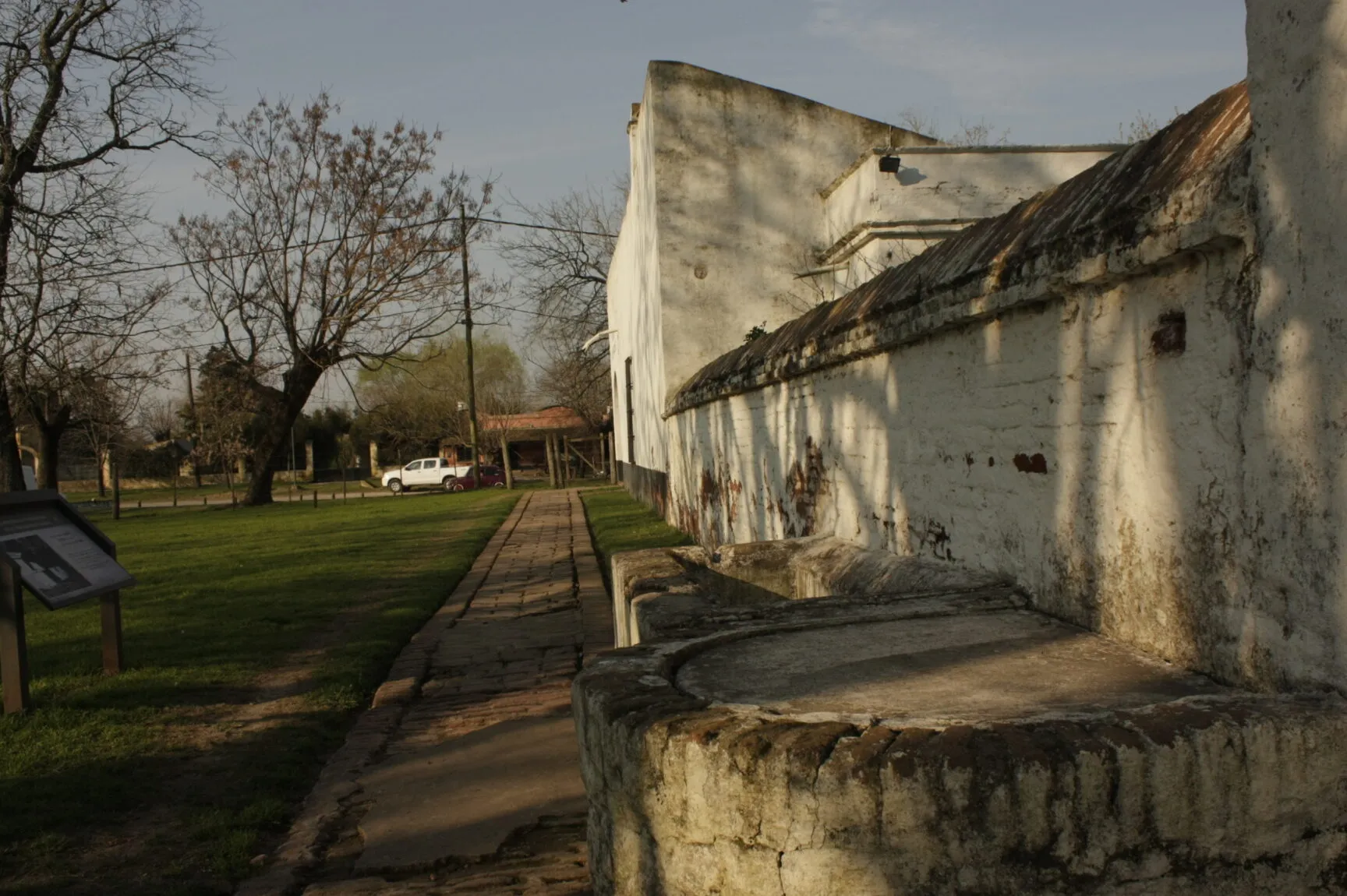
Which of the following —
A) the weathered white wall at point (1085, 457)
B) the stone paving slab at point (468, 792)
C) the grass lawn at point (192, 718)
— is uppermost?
the weathered white wall at point (1085, 457)

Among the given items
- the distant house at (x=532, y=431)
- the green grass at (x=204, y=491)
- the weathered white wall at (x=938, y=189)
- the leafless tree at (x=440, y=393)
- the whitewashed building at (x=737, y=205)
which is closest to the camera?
the weathered white wall at (x=938, y=189)

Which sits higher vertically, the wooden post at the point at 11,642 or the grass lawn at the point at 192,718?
the wooden post at the point at 11,642

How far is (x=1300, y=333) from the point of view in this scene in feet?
7.72

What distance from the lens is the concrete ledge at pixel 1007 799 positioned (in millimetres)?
2047

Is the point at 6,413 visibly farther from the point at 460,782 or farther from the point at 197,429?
the point at 197,429

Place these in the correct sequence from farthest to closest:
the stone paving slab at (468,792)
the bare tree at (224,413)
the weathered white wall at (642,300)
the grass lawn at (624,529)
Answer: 1. the bare tree at (224,413)
2. the weathered white wall at (642,300)
3. the grass lawn at (624,529)
4. the stone paving slab at (468,792)

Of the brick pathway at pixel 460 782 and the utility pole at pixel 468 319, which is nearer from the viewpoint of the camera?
the brick pathway at pixel 460 782

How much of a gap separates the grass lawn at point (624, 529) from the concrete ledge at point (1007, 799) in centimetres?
555

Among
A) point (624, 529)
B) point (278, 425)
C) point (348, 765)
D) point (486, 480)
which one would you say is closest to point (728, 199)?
point (624, 529)

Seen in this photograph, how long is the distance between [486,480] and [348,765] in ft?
119

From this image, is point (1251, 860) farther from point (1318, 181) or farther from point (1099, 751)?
point (1318, 181)

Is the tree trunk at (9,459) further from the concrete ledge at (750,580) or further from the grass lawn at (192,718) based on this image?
the concrete ledge at (750,580)

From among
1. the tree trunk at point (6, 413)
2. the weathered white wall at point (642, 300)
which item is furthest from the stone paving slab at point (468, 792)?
the tree trunk at point (6, 413)

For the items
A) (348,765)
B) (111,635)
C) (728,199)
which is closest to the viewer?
(348,765)
